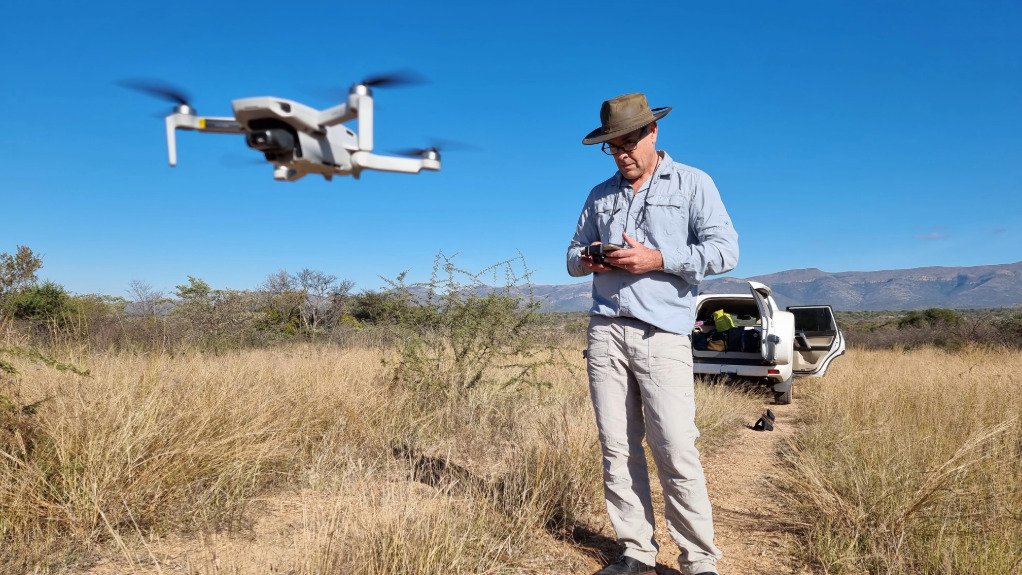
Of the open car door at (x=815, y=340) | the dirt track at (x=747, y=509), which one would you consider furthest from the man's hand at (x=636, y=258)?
the open car door at (x=815, y=340)

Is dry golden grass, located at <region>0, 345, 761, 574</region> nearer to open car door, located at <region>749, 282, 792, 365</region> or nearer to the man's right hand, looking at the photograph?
the man's right hand

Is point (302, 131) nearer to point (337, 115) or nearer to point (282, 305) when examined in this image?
point (337, 115)

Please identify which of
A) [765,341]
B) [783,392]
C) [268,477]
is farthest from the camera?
[783,392]

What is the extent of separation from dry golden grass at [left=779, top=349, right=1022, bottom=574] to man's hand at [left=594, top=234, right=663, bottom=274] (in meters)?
1.62

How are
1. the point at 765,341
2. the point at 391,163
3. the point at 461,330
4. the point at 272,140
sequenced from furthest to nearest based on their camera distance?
the point at 765,341, the point at 461,330, the point at 391,163, the point at 272,140

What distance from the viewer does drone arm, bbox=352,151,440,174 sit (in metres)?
1.13

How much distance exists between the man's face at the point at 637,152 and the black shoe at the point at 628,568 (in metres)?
1.75

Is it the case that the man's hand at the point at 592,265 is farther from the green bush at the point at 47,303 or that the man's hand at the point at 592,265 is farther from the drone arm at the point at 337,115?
the green bush at the point at 47,303

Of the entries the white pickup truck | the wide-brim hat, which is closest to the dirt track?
the wide-brim hat

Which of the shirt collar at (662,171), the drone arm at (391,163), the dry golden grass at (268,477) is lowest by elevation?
the dry golden grass at (268,477)

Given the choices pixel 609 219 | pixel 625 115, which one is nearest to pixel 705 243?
pixel 609 219

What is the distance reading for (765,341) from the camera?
8.08m

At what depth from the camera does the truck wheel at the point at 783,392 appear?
8.36 meters

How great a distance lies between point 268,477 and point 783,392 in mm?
7254
